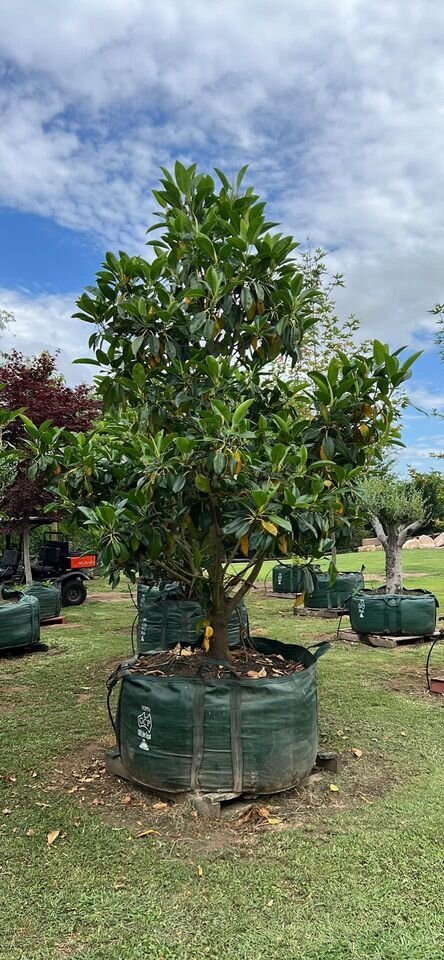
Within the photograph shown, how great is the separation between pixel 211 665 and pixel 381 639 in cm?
470

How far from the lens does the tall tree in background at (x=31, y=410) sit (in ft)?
36.7

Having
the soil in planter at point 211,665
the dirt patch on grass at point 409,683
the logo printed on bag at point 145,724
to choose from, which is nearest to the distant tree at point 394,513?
the dirt patch on grass at point 409,683

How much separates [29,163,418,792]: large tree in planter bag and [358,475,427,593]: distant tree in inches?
226

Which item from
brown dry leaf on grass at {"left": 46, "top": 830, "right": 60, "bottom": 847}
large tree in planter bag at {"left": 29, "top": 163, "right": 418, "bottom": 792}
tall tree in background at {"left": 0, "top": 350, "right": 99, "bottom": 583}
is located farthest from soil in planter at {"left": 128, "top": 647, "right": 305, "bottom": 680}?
tall tree in background at {"left": 0, "top": 350, "right": 99, "bottom": 583}

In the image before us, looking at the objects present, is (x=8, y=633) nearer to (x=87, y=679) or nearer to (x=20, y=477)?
(x=87, y=679)

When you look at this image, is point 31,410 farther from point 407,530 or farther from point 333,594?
point 407,530

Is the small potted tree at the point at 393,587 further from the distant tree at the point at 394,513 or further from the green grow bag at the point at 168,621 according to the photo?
the green grow bag at the point at 168,621

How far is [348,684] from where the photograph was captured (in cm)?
595

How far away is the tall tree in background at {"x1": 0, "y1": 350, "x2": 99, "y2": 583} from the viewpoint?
11172 mm

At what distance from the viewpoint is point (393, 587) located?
29.9 ft

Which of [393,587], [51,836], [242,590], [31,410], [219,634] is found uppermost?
[31,410]

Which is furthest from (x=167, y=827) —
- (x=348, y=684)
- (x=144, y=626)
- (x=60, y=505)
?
(x=144, y=626)

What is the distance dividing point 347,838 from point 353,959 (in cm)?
86

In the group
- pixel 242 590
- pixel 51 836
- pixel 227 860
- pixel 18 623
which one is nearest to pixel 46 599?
pixel 18 623
